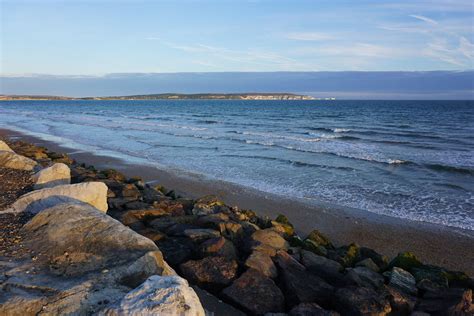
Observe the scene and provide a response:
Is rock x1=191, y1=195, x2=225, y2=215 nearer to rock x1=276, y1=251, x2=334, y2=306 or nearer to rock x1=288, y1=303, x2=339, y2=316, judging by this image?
rock x1=276, y1=251, x2=334, y2=306

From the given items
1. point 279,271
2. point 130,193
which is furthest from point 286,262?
point 130,193

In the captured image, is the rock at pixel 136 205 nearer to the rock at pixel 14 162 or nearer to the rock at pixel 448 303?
the rock at pixel 14 162

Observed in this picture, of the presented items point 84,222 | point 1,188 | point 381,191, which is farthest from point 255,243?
point 381,191

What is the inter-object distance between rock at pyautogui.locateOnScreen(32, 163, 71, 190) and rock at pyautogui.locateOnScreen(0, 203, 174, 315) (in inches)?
135

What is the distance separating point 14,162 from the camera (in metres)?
10.6

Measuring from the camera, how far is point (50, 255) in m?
4.53

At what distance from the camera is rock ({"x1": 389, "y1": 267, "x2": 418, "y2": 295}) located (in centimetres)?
573

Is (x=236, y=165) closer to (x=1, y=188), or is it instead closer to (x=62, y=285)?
(x=1, y=188)

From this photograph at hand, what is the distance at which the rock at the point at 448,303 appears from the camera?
15.4ft

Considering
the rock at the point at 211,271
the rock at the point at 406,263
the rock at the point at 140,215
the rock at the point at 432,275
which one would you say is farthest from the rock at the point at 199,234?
the rock at the point at 432,275

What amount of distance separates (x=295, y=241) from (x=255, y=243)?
1256 millimetres

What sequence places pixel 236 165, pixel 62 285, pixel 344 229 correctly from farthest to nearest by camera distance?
pixel 236 165
pixel 344 229
pixel 62 285

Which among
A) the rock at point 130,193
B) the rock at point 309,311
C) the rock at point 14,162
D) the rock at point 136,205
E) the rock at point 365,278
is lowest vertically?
the rock at point 365,278

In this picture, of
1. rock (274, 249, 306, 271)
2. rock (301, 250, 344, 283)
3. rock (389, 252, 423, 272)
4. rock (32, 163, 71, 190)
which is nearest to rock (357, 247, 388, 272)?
rock (389, 252, 423, 272)
